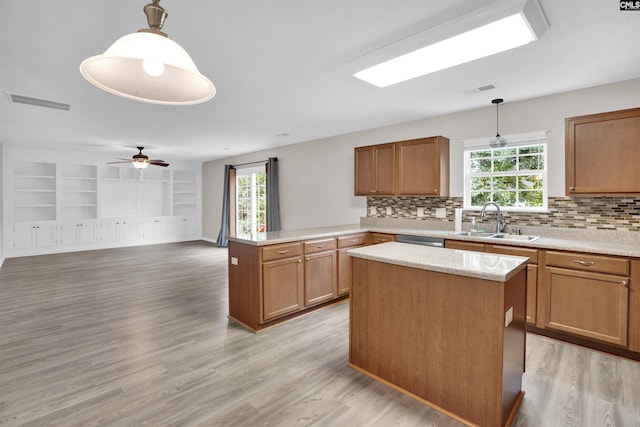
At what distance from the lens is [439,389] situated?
2.00m

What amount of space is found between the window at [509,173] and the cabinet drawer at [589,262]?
0.93 metres

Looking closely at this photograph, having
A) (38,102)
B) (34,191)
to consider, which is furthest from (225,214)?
(38,102)

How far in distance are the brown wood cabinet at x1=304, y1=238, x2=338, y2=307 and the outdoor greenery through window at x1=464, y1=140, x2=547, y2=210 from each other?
1958 mm

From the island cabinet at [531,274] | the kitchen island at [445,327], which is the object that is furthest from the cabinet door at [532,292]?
the kitchen island at [445,327]

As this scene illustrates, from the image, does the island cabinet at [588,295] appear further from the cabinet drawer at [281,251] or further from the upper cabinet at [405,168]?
the cabinet drawer at [281,251]

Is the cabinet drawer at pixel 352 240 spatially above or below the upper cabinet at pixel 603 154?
below

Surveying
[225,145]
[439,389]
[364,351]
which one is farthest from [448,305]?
[225,145]

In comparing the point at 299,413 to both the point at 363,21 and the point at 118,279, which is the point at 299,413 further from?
the point at 118,279

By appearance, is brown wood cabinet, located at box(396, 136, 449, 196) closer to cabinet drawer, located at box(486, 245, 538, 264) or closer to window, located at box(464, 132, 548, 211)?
window, located at box(464, 132, 548, 211)

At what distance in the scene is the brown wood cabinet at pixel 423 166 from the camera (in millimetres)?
4070

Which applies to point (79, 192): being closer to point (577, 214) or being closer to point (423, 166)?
point (423, 166)

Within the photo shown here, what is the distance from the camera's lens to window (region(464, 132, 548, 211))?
3.71 meters

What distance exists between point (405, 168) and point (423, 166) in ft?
0.80

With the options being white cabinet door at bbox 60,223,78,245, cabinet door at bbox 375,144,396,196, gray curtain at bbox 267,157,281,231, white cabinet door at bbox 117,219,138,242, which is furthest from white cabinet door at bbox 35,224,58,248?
cabinet door at bbox 375,144,396,196
